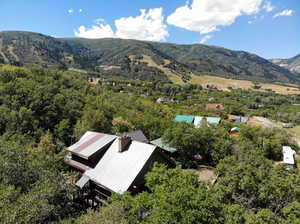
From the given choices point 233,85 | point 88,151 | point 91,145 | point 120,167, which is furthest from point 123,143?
point 233,85

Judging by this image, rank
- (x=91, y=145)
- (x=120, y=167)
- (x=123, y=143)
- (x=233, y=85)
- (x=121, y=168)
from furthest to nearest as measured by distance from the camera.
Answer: (x=233, y=85) → (x=91, y=145) → (x=123, y=143) → (x=120, y=167) → (x=121, y=168)

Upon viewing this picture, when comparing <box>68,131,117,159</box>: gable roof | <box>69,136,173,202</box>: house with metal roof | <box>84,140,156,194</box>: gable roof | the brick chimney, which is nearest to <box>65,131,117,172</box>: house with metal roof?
<box>68,131,117,159</box>: gable roof

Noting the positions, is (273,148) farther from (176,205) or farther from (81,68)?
(81,68)

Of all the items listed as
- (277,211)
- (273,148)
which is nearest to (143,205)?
(277,211)

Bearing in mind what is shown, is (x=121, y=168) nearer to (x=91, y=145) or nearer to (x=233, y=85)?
(x=91, y=145)

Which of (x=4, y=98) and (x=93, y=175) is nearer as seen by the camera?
(x=93, y=175)

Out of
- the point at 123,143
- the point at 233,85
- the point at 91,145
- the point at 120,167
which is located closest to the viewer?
the point at 120,167

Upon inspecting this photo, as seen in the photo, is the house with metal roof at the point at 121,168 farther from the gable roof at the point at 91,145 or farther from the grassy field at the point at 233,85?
the grassy field at the point at 233,85

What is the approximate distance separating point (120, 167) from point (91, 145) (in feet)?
21.2

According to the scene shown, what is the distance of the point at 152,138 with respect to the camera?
134 ft

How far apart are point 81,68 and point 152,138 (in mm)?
175277

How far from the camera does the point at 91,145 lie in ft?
76.8

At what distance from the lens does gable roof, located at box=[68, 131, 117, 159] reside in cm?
2196

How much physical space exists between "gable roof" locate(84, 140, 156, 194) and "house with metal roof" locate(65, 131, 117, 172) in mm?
946
